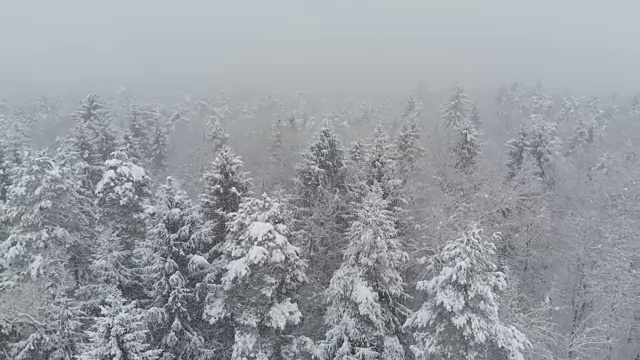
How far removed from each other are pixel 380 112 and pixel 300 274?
88761 millimetres

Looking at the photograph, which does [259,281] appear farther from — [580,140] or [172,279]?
[580,140]

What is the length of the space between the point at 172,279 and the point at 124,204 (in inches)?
227

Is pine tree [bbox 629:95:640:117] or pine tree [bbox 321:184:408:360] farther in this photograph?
pine tree [bbox 629:95:640:117]

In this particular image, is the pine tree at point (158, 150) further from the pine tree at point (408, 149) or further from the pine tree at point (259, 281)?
the pine tree at point (259, 281)

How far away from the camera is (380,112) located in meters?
105

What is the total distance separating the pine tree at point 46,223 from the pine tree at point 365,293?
13.2 m

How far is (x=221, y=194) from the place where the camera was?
74.5ft

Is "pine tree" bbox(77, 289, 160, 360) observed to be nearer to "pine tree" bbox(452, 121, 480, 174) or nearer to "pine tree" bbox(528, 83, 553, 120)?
"pine tree" bbox(452, 121, 480, 174)

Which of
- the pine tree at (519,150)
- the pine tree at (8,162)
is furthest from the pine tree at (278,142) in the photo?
the pine tree at (8,162)

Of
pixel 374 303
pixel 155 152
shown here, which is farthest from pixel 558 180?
pixel 155 152

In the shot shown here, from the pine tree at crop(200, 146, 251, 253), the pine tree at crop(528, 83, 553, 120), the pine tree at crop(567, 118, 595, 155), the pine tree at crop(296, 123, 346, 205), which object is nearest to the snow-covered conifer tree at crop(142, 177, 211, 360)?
the pine tree at crop(200, 146, 251, 253)

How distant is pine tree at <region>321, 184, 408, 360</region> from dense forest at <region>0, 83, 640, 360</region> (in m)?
0.09

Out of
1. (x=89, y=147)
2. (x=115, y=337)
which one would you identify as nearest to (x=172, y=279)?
(x=115, y=337)

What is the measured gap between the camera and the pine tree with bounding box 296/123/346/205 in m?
28.2
